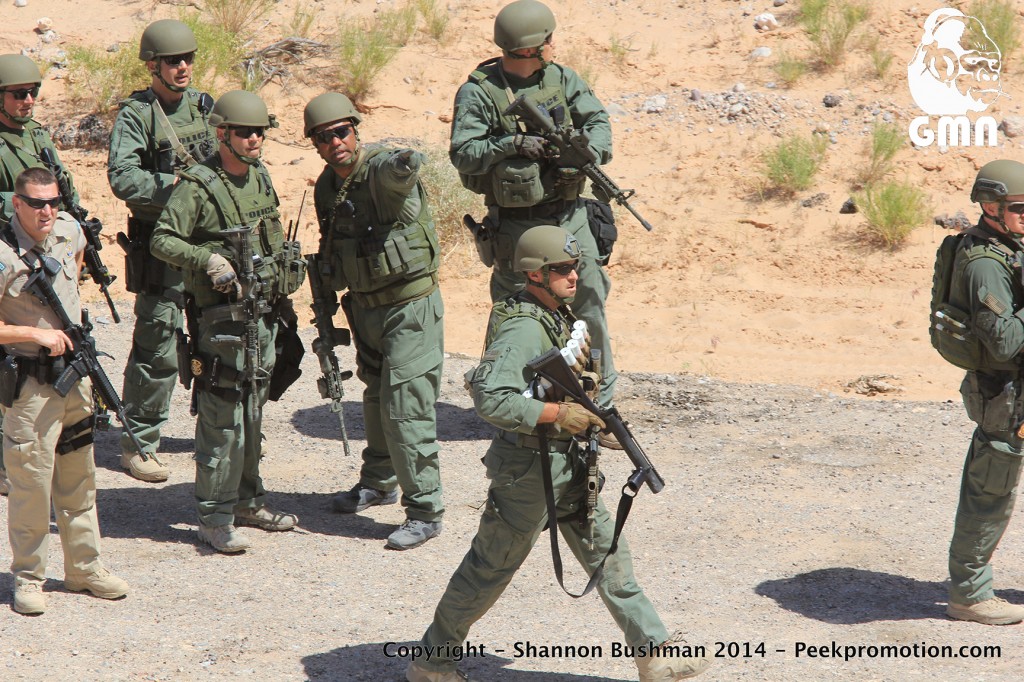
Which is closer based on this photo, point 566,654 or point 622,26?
point 566,654

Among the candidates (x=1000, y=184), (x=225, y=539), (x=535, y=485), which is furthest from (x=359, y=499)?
(x=1000, y=184)

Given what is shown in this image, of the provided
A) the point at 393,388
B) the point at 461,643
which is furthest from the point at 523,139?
the point at 461,643

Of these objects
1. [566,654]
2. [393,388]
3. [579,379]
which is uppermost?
[579,379]

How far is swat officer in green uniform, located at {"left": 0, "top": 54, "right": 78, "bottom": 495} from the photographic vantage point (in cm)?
676

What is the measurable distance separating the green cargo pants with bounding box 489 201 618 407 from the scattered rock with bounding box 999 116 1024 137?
7.02m

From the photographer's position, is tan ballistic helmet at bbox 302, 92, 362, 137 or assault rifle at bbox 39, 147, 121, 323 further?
assault rifle at bbox 39, 147, 121, 323

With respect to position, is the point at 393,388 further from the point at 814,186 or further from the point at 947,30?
the point at 947,30

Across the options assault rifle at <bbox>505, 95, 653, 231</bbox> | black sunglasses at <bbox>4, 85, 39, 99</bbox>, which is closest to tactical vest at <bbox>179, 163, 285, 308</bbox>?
black sunglasses at <bbox>4, 85, 39, 99</bbox>

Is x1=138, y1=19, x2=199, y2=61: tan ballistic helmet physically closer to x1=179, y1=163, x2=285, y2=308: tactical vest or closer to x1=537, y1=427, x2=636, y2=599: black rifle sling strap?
x1=179, y1=163, x2=285, y2=308: tactical vest

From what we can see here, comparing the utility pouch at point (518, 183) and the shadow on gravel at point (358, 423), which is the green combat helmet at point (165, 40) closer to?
the utility pouch at point (518, 183)

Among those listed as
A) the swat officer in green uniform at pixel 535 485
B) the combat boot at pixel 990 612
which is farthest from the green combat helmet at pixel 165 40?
the combat boot at pixel 990 612

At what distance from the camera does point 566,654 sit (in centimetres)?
538

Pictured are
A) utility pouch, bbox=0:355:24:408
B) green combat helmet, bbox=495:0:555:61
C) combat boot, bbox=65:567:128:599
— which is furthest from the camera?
green combat helmet, bbox=495:0:555:61

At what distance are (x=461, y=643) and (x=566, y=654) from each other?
0.65 m
